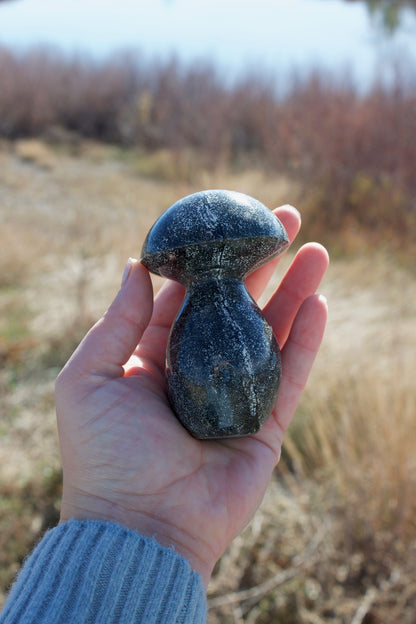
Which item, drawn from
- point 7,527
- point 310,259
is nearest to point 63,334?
point 7,527

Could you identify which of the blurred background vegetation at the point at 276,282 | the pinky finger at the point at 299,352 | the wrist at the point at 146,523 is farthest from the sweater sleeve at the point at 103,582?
the blurred background vegetation at the point at 276,282

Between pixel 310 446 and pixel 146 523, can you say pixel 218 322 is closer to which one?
pixel 146 523

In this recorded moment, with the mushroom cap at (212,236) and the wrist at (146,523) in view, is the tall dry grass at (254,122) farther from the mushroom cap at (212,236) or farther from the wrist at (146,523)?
the wrist at (146,523)

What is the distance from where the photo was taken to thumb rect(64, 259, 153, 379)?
1646 millimetres

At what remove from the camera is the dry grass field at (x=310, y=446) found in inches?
90.7

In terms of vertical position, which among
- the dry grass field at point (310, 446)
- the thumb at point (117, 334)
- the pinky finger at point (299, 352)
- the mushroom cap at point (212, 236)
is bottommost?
the dry grass field at point (310, 446)

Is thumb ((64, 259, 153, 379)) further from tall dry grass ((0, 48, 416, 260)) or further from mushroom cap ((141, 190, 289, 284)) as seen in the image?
tall dry grass ((0, 48, 416, 260))

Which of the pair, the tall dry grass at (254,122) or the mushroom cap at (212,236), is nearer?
the mushroom cap at (212,236)

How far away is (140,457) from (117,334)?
1.29 feet

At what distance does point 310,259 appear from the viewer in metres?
→ 2.11

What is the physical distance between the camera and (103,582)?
1332mm

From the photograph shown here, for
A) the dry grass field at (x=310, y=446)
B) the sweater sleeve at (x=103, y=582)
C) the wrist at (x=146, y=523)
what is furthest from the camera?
the dry grass field at (x=310, y=446)

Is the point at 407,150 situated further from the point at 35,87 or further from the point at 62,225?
the point at 35,87

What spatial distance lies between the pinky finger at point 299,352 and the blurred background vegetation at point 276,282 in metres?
0.56
